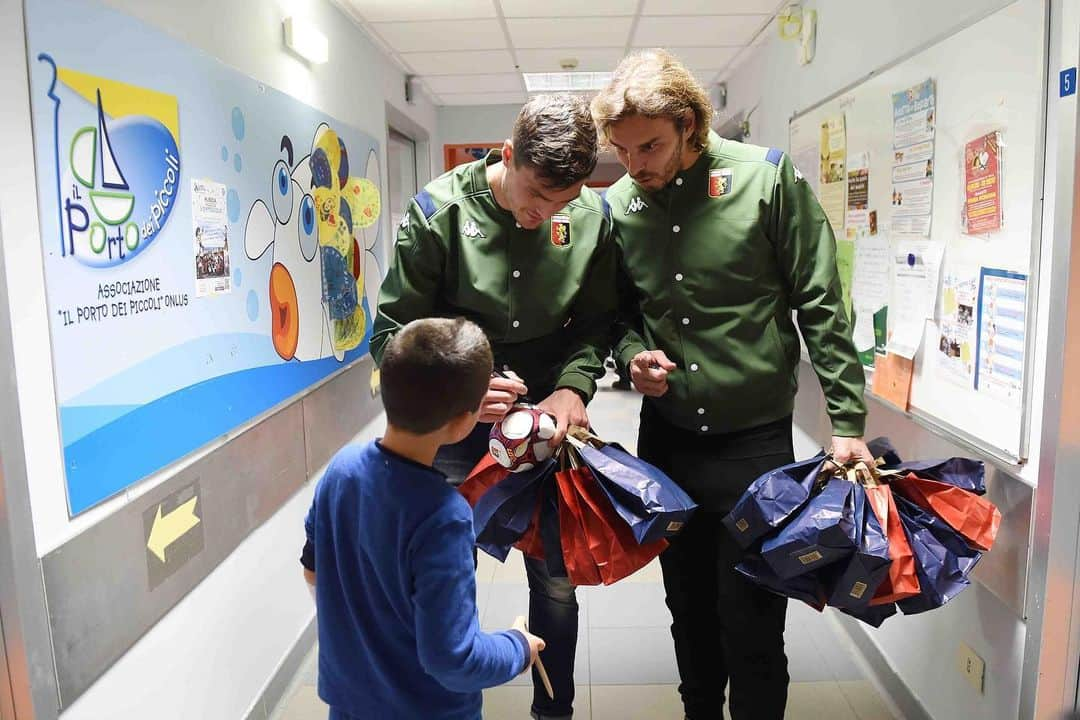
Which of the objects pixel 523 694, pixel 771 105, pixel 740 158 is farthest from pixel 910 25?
pixel 523 694

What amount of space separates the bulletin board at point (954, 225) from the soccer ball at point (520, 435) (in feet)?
3.27

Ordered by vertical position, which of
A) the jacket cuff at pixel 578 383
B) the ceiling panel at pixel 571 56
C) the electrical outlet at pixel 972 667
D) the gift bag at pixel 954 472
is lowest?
the electrical outlet at pixel 972 667

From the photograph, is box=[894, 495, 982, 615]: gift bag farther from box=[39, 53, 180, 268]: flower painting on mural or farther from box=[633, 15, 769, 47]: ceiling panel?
box=[633, 15, 769, 47]: ceiling panel

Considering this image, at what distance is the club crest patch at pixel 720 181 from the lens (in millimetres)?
1554

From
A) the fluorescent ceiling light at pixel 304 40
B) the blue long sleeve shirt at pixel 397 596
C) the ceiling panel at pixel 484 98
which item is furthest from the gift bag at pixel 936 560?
the ceiling panel at pixel 484 98

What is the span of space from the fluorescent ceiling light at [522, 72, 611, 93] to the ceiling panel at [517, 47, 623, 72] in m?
0.14

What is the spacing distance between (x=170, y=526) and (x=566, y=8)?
2879 millimetres

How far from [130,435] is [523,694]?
1.37m

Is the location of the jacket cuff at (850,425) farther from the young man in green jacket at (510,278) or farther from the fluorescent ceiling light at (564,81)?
the fluorescent ceiling light at (564,81)

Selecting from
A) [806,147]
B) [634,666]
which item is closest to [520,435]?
[634,666]

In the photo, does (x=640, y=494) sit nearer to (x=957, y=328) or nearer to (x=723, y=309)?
(x=723, y=309)

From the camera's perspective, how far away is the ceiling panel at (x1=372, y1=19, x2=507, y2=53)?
12.6 feet

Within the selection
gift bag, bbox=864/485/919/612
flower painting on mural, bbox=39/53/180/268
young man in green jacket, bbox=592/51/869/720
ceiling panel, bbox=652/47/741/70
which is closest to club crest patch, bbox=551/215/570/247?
young man in green jacket, bbox=592/51/869/720

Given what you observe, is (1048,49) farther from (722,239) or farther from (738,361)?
(738,361)
